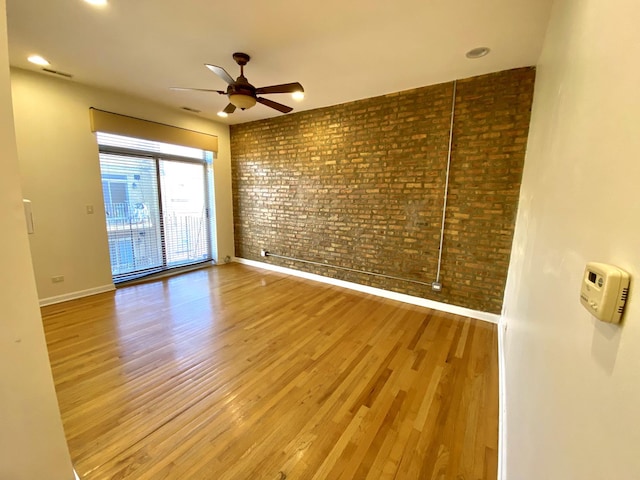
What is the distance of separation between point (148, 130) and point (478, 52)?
14.6ft

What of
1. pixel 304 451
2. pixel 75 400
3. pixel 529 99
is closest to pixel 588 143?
pixel 304 451

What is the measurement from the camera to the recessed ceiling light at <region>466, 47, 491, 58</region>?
7.99 feet

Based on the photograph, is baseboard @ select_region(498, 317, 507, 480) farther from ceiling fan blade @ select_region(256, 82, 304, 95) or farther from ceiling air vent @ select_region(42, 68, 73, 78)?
ceiling air vent @ select_region(42, 68, 73, 78)

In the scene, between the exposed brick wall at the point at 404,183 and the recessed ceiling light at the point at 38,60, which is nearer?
the recessed ceiling light at the point at 38,60

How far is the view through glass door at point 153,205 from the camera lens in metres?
4.02

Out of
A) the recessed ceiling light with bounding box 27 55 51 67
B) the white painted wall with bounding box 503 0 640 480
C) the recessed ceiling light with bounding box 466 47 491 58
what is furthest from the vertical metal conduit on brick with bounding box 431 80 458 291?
the recessed ceiling light with bounding box 27 55 51 67

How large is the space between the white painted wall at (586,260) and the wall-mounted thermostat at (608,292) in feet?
0.05

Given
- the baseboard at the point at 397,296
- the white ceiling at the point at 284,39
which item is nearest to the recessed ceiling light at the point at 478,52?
the white ceiling at the point at 284,39

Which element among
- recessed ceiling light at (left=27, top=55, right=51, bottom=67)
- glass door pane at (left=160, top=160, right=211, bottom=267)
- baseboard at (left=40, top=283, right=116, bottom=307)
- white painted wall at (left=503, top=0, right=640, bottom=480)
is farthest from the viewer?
glass door pane at (left=160, top=160, right=211, bottom=267)

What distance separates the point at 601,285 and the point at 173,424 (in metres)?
2.18

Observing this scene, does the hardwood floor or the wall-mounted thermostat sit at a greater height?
the wall-mounted thermostat

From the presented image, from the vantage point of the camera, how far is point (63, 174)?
3434 mm

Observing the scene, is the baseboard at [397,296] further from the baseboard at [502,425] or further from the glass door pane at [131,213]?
the glass door pane at [131,213]

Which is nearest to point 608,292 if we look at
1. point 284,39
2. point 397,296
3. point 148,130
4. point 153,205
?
point 284,39
